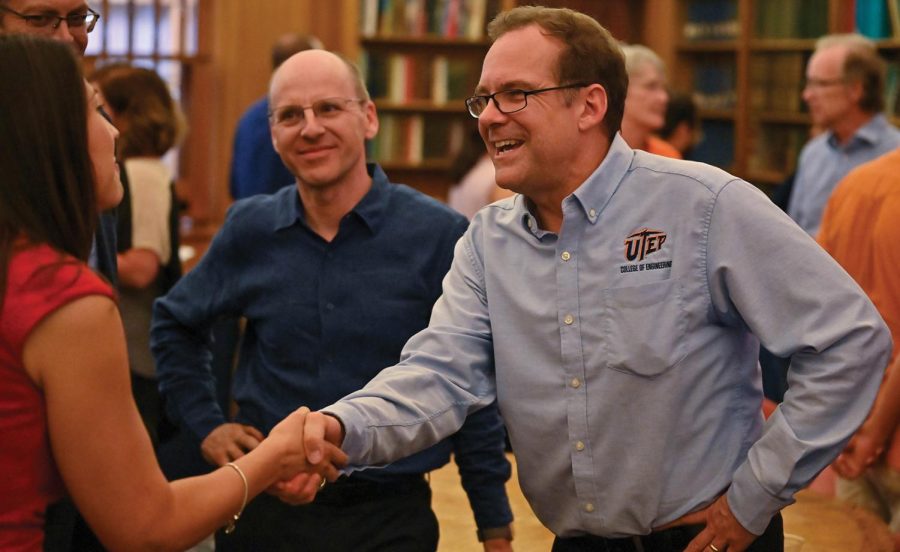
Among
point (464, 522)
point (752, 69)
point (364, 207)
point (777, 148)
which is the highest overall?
point (752, 69)

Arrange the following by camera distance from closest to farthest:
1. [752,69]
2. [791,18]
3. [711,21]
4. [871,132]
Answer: [871,132]
[791,18]
[752,69]
[711,21]

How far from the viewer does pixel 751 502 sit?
6.08 ft

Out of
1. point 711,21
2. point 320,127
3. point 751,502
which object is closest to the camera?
point 751,502

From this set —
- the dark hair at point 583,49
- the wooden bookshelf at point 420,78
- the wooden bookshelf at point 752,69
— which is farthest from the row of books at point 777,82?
the dark hair at point 583,49

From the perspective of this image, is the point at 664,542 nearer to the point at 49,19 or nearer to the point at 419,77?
the point at 49,19

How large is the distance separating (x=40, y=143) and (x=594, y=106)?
3.22ft

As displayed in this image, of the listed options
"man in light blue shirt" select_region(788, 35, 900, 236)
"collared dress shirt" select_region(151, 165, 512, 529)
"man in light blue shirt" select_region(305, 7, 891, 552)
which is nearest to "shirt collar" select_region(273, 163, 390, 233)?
"collared dress shirt" select_region(151, 165, 512, 529)

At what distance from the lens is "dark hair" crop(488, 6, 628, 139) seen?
208 centimetres

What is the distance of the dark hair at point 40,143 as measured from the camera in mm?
1509

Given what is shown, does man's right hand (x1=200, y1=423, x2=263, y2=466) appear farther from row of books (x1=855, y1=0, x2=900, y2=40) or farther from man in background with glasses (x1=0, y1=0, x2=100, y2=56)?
row of books (x1=855, y1=0, x2=900, y2=40)

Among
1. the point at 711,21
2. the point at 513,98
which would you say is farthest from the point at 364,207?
the point at 711,21

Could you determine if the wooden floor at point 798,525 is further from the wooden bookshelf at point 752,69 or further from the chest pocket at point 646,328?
the wooden bookshelf at point 752,69

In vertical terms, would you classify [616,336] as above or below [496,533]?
above

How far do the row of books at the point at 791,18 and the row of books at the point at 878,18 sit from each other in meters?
0.37
